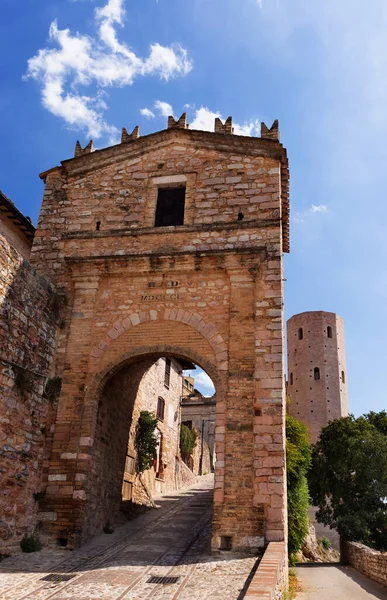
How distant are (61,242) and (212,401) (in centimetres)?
1887

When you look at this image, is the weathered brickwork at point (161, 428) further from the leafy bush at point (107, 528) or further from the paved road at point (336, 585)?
the paved road at point (336, 585)

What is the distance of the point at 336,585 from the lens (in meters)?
13.2

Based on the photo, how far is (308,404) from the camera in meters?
38.9

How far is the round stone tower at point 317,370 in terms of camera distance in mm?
38438

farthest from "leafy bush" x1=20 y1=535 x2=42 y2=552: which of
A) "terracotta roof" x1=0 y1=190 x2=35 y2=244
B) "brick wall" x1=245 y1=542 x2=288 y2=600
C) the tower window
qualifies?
"terracotta roof" x1=0 y1=190 x2=35 y2=244

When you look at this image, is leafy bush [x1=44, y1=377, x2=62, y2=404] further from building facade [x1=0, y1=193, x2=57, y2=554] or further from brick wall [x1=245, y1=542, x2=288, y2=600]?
brick wall [x1=245, y1=542, x2=288, y2=600]

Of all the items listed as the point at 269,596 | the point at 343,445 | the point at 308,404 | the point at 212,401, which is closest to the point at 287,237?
the point at 269,596

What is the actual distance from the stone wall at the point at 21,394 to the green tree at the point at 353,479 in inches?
565

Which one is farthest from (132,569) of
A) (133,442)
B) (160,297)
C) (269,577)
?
(133,442)

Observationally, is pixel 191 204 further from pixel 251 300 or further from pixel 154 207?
A: pixel 251 300

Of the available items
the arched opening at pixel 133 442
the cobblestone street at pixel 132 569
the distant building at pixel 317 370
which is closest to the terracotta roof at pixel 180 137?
the arched opening at pixel 133 442

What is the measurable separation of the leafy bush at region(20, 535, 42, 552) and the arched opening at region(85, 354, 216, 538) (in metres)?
0.99

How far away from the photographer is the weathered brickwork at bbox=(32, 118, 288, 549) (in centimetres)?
959

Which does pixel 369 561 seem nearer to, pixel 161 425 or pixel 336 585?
Result: pixel 336 585
